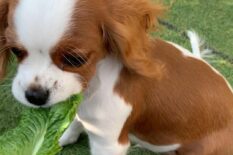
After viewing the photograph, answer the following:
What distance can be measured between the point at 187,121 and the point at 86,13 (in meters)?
0.74

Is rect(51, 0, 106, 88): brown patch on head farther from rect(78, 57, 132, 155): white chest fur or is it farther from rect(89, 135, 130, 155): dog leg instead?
rect(89, 135, 130, 155): dog leg

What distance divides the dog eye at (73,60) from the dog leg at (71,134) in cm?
91

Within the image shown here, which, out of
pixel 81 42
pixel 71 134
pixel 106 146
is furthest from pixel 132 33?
pixel 71 134

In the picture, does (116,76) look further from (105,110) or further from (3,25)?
(3,25)

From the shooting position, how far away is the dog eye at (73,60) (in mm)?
1687

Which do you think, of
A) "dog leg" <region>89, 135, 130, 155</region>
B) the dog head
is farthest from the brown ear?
"dog leg" <region>89, 135, 130, 155</region>

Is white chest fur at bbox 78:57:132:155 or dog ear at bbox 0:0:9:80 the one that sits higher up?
dog ear at bbox 0:0:9:80

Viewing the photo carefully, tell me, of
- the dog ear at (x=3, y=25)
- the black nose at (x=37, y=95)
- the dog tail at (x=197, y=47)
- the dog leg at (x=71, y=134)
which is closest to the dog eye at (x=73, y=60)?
the black nose at (x=37, y=95)

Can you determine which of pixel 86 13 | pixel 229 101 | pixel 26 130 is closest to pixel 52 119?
pixel 26 130

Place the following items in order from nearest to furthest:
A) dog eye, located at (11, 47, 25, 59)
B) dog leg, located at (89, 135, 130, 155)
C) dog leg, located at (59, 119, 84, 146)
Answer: dog eye, located at (11, 47, 25, 59)
dog leg, located at (89, 135, 130, 155)
dog leg, located at (59, 119, 84, 146)

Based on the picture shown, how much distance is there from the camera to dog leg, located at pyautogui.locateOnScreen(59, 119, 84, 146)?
2631 millimetres

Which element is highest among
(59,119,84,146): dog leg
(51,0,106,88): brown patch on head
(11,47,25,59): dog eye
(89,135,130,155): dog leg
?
(51,0,106,88): brown patch on head

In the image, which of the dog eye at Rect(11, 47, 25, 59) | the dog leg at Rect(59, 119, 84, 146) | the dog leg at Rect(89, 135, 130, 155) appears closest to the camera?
the dog eye at Rect(11, 47, 25, 59)

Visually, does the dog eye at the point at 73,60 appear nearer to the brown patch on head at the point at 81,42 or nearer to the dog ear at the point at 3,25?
the brown patch on head at the point at 81,42
